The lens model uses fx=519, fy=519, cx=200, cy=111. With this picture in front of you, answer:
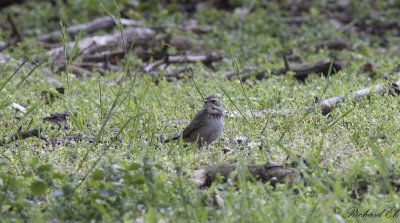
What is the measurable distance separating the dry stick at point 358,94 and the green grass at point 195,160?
128 millimetres

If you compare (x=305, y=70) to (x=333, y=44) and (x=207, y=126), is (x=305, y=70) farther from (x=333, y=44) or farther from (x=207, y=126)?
(x=207, y=126)

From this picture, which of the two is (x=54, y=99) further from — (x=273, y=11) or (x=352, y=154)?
(x=273, y=11)

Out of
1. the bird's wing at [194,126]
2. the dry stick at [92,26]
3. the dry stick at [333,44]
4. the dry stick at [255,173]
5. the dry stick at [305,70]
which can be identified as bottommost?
the dry stick at [333,44]

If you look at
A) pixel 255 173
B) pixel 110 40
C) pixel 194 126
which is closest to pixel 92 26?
pixel 110 40

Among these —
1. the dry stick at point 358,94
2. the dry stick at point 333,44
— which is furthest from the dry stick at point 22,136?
the dry stick at point 333,44

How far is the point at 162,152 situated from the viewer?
5.18m

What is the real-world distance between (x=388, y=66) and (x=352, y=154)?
478 centimetres

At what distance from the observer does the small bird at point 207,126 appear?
5695mm

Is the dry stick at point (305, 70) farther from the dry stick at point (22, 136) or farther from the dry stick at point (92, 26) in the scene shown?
the dry stick at point (92, 26)

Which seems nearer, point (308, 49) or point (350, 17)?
point (308, 49)

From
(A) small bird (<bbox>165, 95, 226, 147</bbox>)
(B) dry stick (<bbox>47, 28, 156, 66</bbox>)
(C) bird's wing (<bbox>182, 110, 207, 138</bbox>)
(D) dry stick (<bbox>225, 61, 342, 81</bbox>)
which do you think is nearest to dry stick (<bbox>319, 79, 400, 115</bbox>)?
(A) small bird (<bbox>165, 95, 226, 147</bbox>)

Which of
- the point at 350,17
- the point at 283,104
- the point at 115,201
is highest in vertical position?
the point at 115,201

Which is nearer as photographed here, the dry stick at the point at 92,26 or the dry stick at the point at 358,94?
the dry stick at the point at 358,94

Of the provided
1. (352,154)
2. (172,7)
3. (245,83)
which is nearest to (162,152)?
(352,154)
